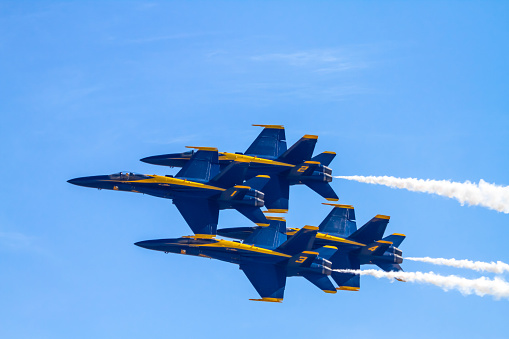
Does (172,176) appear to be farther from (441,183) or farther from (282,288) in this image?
(441,183)

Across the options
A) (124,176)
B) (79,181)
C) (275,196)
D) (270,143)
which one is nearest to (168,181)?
(124,176)

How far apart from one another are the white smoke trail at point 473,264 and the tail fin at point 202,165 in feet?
68.8

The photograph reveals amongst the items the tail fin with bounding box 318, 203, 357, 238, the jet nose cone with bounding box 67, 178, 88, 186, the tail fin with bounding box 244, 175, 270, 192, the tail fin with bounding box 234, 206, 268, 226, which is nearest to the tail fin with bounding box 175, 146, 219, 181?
the tail fin with bounding box 244, 175, 270, 192

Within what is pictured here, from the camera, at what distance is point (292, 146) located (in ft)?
363

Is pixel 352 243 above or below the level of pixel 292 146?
below

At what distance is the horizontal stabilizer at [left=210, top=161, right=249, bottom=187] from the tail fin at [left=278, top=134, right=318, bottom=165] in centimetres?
670

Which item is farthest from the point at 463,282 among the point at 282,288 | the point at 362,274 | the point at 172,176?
the point at 172,176

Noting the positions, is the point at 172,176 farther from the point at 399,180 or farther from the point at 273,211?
the point at 399,180

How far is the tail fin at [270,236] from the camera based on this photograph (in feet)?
346

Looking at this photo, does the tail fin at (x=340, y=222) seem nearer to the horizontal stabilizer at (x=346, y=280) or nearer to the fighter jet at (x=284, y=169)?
the fighter jet at (x=284, y=169)

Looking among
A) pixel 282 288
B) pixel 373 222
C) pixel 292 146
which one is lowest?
pixel 282 288

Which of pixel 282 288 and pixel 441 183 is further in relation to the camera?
pixel 441 183

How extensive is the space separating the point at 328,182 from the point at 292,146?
4.87 meters

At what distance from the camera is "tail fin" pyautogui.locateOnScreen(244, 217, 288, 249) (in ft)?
346
